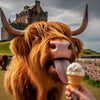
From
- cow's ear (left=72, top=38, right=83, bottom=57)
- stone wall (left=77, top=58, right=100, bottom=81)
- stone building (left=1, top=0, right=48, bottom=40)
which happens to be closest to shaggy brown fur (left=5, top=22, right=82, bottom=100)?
cow's ear (left=72, top=38, right=83, bottom=57)

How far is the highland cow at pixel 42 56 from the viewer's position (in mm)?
1921

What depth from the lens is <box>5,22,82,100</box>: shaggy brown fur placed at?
2.09 meters

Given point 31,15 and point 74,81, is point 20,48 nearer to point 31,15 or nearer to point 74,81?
point 74,81

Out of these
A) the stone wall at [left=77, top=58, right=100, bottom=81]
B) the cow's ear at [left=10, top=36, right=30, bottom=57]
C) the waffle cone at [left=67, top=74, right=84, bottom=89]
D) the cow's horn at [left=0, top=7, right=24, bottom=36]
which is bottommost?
the stone wall at [left=77, top=58, right=100, bottom=81]

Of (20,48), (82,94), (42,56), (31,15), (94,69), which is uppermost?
(31,15)

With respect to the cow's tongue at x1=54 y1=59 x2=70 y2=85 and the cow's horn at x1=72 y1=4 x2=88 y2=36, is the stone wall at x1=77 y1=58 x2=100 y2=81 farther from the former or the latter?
the cow's tongue at x1=54 y1=59 x2=70 y2=85

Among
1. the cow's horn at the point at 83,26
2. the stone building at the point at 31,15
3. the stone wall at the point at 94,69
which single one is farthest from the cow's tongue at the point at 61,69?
the stone building at the point at 31,15

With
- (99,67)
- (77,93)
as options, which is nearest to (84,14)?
(77,93)

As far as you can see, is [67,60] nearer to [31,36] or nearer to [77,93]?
[77,93]

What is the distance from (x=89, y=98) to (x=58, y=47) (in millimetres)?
709

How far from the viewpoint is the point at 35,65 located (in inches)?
83.1

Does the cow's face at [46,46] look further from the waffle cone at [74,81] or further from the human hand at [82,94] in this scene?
the human hand at [82,94]

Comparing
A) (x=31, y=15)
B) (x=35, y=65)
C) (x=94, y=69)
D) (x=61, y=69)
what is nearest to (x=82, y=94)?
(x=61, y=69)

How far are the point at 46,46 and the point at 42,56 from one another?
0.45 feet
